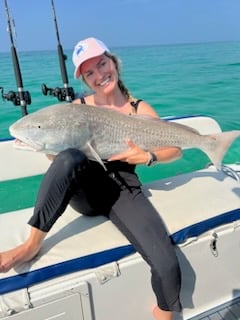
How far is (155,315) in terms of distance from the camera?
1.93 m

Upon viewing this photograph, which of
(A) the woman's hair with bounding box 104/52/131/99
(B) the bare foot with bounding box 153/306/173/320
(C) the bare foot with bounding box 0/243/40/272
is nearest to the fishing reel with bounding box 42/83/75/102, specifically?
(A) the woman's hair with bounding box 104/52/131/99

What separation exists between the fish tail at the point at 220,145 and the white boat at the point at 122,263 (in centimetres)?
30

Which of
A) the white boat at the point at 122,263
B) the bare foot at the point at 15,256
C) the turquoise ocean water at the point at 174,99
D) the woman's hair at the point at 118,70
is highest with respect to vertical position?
the woman's hair at the point at 118,70

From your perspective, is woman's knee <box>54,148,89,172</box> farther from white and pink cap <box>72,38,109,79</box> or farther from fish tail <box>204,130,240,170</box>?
fish tail <box>204,130,240,170</box>

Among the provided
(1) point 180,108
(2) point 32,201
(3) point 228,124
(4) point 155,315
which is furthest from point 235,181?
(1) point 180,108

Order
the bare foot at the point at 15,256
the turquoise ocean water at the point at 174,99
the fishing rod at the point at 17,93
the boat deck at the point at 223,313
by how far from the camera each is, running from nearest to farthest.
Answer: the bare foot at the point at 15,256, the boat deck at the point at 223,313, the fishing rod at the point at 17,93, the turquoise ocean water at the point at 174,99

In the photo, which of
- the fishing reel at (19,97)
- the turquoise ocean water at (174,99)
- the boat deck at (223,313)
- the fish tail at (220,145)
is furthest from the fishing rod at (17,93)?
the boat deck at (223,313)

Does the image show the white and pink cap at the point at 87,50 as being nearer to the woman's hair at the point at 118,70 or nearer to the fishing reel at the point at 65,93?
the woman's hair at the point at 118,70

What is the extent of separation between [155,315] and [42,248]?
668mm

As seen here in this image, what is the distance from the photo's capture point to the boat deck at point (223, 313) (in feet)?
6.98

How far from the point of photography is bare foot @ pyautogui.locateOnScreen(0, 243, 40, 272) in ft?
5.36

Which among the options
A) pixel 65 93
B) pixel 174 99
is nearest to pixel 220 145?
pixel 65 93

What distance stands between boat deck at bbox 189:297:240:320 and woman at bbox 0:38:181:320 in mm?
375

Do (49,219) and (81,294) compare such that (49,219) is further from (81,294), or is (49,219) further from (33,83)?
(33,83)
